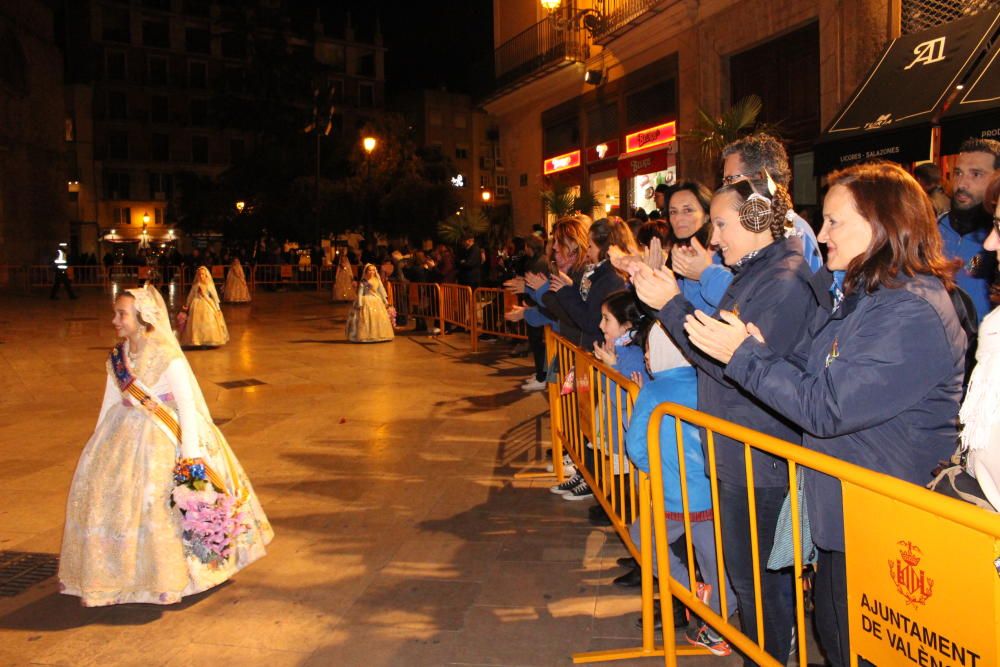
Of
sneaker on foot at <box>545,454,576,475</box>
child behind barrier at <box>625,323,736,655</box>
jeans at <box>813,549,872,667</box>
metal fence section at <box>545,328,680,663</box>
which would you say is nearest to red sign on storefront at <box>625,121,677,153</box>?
metal fence section at <box>545,328,680,663</box>

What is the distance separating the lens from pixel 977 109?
8.95m

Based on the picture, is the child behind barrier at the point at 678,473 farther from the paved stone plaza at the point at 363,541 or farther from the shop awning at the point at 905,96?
the shop awning at the point at 905,96

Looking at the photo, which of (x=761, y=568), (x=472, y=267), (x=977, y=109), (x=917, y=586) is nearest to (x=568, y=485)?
(x=761, y=568)

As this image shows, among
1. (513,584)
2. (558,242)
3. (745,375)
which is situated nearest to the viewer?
(745,375)

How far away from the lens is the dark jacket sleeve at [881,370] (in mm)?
2473

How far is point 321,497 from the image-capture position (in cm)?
645

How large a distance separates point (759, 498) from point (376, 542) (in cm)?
303

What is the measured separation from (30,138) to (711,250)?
43881 mm

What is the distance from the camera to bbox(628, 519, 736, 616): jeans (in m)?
3.78

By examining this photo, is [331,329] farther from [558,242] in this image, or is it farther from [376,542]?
[376,542]

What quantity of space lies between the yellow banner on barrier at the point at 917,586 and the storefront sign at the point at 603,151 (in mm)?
17171

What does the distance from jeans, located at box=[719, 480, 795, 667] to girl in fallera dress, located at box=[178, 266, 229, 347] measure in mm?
13537

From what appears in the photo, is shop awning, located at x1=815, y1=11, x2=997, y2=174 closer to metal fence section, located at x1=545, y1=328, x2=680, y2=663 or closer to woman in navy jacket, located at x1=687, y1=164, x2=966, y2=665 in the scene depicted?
metal fence section, located at x1=545, y1=328, x2=680, y2=663

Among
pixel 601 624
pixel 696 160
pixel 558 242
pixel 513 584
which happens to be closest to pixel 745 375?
pixel 601 624
